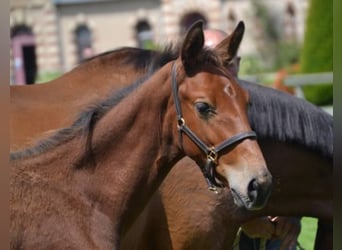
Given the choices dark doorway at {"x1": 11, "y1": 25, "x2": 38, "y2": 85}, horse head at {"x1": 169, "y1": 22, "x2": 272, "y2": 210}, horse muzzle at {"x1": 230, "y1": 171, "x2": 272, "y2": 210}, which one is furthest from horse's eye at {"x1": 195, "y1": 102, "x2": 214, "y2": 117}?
dark doorway at {"x1": 11, "y1": 25, "x2": 38, "y2": 85}

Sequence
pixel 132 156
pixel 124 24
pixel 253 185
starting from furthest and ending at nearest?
pixel 124 24, pixel 132 156, pixel 253 185

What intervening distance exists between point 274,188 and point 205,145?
1033 mm

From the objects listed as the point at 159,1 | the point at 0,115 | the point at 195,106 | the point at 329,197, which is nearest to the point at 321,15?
the point at 329,197

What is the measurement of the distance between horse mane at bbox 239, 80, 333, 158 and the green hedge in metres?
11.0

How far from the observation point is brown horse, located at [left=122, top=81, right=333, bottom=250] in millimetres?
3508

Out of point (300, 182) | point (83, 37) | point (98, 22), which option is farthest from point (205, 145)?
point (83, 37)

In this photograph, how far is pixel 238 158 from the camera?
2.63 metres

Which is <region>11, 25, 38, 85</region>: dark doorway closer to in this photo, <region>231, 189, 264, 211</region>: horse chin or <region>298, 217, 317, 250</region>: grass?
<region>298, 217, 317, 250</region>: grass

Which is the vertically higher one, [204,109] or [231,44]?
[231,44]

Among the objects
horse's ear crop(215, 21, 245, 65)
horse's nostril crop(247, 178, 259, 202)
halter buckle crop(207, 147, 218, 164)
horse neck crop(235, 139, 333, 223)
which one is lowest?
horse neck crop(235, 139, 333, 223)

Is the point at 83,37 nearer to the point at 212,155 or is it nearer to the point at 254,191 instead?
the point at 212,155

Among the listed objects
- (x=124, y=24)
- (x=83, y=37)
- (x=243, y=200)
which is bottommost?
(x=83, y=37)

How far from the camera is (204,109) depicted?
2682mm

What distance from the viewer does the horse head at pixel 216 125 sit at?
2.59 meters
